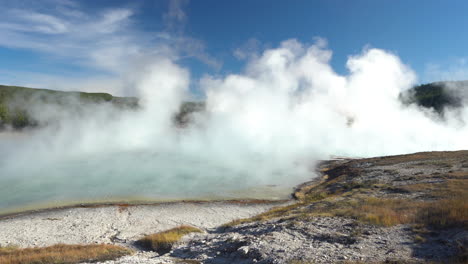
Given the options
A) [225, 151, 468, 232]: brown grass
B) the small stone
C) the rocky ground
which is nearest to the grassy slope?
the rocky ground

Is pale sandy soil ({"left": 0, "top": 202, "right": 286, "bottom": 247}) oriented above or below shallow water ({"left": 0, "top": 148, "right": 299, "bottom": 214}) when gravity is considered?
below

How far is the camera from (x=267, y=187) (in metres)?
32.1

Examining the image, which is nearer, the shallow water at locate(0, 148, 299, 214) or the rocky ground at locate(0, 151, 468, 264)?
the rocky ground at locate(0, 151, 468, 264)

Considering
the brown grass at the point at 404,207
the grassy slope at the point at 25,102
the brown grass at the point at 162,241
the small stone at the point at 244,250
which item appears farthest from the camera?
the grassy slope at the point at 25,102

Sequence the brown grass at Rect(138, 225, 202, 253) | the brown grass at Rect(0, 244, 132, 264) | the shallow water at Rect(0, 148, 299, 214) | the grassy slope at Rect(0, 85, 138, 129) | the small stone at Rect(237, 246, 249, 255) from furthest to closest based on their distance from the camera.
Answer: the grassy slope at Rect(0, 85, 138, 129), the shallow water at Rect(0, 148, 299, 214), the brown grass at Rect(138, 225, 202, 253), the brown grass at Rect(0, 244, 132, 264), the small stone at Rect(237, 246, 249, 255)

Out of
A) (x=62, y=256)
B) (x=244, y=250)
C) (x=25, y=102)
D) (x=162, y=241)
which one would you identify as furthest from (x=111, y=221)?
(x=25, y=102)

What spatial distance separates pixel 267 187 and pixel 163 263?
22463mm

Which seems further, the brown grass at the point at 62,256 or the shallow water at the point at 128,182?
the shallow water at the point at 128,182

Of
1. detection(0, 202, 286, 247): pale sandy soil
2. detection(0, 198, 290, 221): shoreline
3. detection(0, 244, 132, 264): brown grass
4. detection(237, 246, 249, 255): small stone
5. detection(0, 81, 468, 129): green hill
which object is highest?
detection(0, 81, 468, 129): green hill

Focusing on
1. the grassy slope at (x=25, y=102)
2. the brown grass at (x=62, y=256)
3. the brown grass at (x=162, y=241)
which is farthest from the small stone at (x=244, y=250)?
the grassy slope at (x=25, y=102)

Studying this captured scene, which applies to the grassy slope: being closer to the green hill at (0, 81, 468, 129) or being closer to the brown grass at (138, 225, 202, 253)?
the green hill at (0, 81, 468, 129)

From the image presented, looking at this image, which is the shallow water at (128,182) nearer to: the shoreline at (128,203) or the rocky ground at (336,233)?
the shoreline at (128,203)

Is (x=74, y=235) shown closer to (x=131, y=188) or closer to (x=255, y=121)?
(x=131, y=188)

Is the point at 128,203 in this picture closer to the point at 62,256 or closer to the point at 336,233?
the point at 62,256
